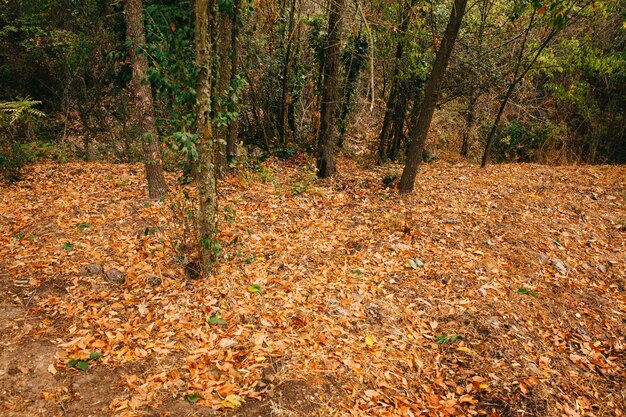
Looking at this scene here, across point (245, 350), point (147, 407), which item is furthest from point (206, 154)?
point (147, 407)

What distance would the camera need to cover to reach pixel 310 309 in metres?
4.50

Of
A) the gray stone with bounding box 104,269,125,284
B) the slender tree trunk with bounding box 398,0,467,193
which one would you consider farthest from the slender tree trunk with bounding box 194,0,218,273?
the slender tree trunk with bounding box 398,0,467,193

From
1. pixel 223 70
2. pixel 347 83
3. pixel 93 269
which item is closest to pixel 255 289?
pixel 93 269

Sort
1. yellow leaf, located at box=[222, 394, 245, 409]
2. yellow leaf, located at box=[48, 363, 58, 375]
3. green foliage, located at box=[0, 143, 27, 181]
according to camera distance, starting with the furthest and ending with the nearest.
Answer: green foliage, located at box=[0, 143, 27, 181]
yellow leaf, located at box=[48, 363, 58, 375]
yellow leaf, located at box=[222, 394, 245, 409]

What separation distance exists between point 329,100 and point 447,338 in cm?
575

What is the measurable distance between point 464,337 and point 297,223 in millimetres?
3310

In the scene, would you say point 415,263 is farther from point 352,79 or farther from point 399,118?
point 352,79

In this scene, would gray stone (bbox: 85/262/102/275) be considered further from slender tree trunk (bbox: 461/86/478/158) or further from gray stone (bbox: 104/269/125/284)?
slender tree trunk (bbox: 461/86/478/158)

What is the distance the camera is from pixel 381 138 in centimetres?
1048

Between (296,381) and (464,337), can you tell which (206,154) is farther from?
(464,337)

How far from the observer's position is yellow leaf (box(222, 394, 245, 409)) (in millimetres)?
3260

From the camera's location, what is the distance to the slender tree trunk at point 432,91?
21.5 ft

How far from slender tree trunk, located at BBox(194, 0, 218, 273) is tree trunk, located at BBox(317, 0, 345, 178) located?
395 centimetres

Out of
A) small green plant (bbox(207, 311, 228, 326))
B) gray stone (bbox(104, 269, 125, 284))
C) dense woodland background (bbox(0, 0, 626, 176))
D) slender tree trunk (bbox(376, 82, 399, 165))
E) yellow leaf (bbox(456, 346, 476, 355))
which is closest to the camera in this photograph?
yellow leaf (bbox(456, 346, 476, 355))
